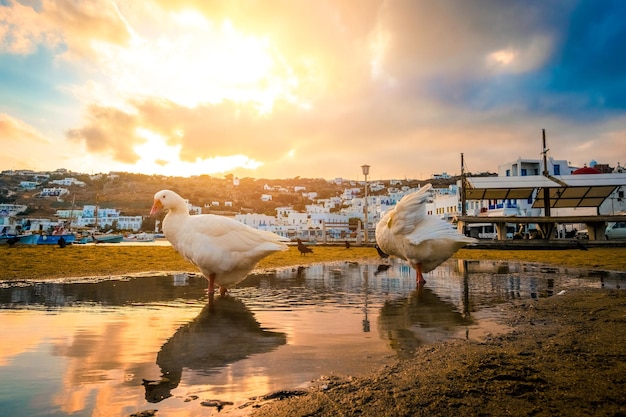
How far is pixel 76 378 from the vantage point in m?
3.07

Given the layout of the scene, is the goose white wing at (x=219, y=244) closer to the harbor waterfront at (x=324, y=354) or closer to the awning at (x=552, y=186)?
the harbor waterfront at (x=324, y=354)

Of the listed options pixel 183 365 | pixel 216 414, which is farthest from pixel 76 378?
pixel 216 414

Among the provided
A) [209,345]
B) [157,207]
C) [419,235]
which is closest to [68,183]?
[157,207]

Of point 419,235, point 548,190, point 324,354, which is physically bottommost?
point 324,354

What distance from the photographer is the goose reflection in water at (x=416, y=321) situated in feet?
13.5

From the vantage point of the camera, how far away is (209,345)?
13.2 feet

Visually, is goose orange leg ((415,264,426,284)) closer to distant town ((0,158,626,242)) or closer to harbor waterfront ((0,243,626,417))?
harbor waterfront ((0,243,626,417))

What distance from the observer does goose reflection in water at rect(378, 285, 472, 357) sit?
4.11 m

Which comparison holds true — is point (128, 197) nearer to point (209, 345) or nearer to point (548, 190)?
point (548, 190)

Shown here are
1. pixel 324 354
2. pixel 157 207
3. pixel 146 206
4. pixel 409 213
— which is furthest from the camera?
pixel 146 206

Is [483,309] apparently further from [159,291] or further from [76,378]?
[159,291]

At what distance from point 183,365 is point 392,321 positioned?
8.99 ft

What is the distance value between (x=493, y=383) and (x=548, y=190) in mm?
29766

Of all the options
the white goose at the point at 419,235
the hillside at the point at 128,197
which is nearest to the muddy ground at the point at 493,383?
the white goose at the point at 419,235
